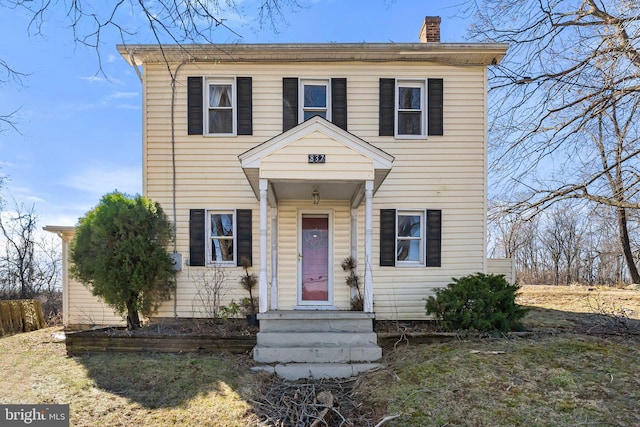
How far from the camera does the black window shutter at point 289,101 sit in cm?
840

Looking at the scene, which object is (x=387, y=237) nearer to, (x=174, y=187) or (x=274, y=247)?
(x=274, y=247)

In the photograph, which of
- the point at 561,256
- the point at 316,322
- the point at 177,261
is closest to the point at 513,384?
the point at 316,322

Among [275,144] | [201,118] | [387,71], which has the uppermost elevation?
Result: [387,71]

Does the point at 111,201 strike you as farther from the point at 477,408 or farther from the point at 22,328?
the point at 477,408

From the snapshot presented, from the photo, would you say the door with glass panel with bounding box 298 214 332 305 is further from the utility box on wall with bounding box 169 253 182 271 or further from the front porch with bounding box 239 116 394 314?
the utility box on wall with bounding box 169 253 182 271

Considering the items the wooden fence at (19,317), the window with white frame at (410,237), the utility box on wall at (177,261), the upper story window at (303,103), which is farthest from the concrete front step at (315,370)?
the wooden fence at (19,317)

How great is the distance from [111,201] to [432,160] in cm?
676

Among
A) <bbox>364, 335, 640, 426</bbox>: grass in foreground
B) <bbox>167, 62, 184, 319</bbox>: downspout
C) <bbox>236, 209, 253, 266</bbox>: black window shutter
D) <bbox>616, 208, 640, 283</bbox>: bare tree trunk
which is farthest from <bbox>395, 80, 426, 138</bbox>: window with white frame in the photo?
<bbox>616, 208, 640, 283</bbox>: bare tree trunk

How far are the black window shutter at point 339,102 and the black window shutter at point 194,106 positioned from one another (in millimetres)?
2931

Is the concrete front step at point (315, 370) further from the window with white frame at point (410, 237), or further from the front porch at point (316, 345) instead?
the window with white frame at point (410, 237)

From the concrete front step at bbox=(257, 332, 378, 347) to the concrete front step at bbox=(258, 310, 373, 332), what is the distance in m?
0.21

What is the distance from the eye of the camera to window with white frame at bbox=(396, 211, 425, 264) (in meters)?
8.42

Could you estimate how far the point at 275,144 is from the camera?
6.56 m

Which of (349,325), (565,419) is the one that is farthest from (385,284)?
(565,419)
